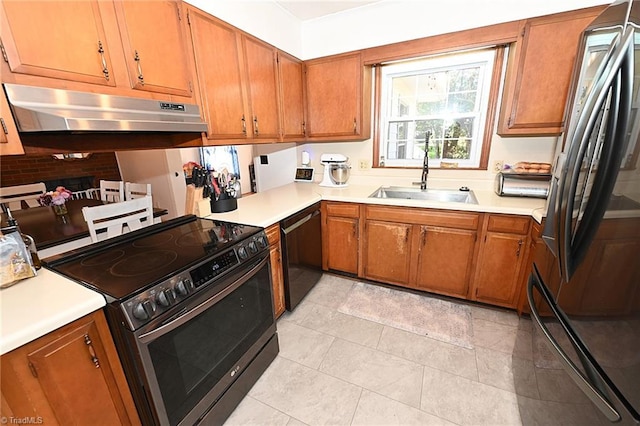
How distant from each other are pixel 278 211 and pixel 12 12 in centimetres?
143

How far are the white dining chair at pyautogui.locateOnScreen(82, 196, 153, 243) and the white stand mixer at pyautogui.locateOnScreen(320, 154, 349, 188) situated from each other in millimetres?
1613

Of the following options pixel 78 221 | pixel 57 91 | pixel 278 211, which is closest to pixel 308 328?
pixel 278 211

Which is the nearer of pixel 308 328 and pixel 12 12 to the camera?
pixel 12 12

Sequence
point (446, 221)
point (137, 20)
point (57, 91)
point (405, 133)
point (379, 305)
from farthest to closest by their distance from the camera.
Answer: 1. point (405, 133)
2. point (379, 305)
3. point (446, 221)
4. point (137, 20)
5. point (57, 91)

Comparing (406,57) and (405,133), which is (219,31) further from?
(405,133)

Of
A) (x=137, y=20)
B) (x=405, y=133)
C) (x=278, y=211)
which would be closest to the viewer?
(x=137, y=20)

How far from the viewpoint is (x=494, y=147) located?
7.48 ft

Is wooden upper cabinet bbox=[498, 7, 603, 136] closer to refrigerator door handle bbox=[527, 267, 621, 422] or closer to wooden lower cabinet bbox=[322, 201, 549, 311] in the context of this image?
wooden lower cabinet bbox=[322, 201, 549, 311]

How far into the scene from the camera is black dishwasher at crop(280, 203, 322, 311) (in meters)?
1.95

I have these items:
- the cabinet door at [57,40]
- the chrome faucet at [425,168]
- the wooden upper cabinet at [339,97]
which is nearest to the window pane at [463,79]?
the chrome faucet at [425,168]

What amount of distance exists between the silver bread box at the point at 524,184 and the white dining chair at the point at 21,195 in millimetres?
4628

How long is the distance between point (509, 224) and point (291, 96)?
2.13 metres

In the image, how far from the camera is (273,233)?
1.79 m

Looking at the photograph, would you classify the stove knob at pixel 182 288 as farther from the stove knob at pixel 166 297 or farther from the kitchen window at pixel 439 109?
the kitchen window at pixel 439 109
